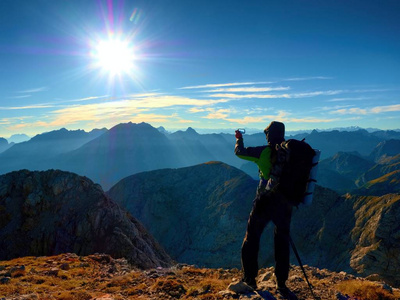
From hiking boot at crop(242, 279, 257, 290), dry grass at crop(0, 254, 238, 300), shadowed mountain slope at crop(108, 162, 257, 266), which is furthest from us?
→ shadowed mountain slope at crop(108, 162, 257, 266)

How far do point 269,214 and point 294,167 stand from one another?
122cm

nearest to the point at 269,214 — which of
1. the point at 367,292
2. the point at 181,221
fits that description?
the point at 367,292

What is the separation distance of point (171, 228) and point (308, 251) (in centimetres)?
4027

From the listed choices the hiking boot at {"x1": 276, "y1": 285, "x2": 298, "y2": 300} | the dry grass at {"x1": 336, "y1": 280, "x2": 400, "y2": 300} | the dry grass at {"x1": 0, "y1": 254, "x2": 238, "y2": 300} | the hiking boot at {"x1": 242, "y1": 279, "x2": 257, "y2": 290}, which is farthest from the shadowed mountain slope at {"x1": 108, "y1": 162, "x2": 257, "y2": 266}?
the hiking boot at {"x1": 242, "y1": 279, "x2": 257, "y2": 290}

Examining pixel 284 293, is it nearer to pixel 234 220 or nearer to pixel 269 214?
pixel 269 214

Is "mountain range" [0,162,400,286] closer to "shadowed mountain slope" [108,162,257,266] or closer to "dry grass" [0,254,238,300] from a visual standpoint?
"shadowed mountain slope" [108,162,257,266]

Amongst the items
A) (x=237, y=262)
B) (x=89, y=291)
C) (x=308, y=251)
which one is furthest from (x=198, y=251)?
(x=89, y=291)

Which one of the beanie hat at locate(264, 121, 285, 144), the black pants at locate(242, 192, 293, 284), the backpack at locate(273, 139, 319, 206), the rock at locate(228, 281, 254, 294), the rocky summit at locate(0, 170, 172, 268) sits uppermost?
the beanie hat at locate(264, 121, 285, 144)

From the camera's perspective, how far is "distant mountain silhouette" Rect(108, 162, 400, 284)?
45.2m

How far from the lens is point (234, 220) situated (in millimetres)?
68188

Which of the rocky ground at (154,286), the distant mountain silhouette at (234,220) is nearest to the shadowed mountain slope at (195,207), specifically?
the distant mountain silhouette at (234,220)

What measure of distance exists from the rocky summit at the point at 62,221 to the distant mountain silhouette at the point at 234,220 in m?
37.8

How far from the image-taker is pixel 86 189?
3061 centimetres

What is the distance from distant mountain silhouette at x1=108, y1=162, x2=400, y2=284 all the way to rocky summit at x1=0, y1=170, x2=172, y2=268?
3776 centimetres
